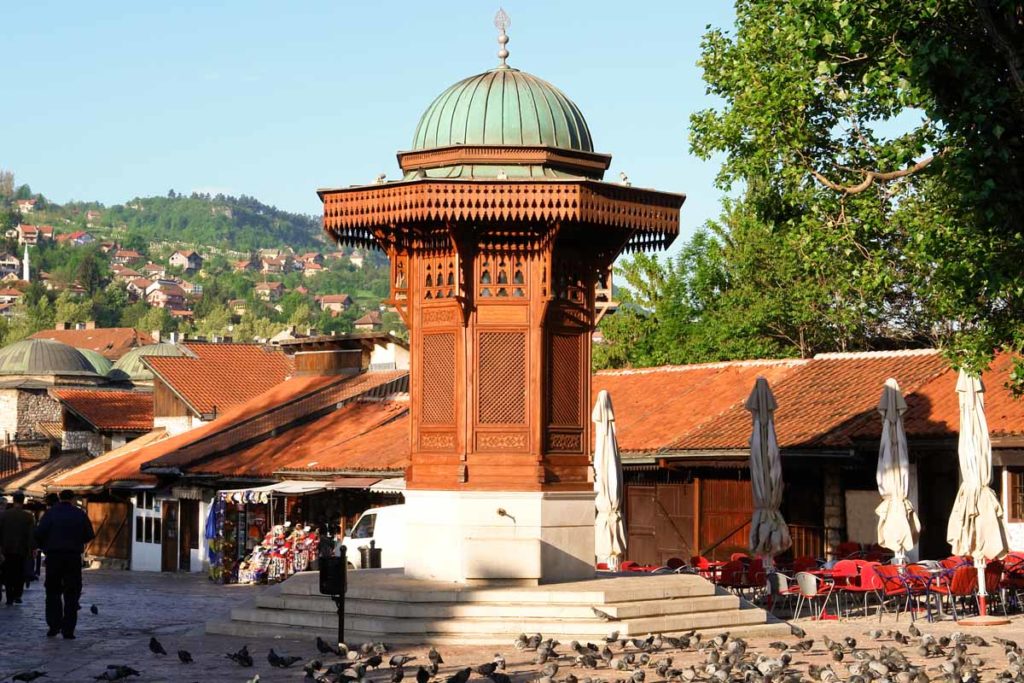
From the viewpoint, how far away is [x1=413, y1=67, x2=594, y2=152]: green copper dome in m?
17.6

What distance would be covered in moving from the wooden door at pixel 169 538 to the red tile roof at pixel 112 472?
0.90 m

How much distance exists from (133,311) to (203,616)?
171m

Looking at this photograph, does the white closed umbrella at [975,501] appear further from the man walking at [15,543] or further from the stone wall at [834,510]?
the man walking at [15,543]

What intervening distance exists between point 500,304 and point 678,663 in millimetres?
5403

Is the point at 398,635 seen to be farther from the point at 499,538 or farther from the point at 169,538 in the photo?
the point at 169,538

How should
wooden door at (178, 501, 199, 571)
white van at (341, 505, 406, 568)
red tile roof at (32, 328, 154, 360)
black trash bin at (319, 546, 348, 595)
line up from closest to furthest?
black trash bin at (319, 546, 348, 595) → white van at (341, 505, 406, 568) → wooden door at (178, 501, 199, 571) → red tile roof at (32, 328, 154, 360)

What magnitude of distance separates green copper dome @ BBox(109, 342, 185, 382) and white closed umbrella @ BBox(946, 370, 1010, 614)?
2482 inches

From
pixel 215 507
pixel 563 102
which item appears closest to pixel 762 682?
pixel 563 102

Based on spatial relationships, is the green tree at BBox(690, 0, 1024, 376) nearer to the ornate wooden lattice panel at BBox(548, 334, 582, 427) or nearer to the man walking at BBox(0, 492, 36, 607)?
the ornate wooden lattice panel at BBox(548, 334, 582, 427)

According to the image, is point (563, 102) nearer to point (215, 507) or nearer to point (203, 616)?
point (203, 616)

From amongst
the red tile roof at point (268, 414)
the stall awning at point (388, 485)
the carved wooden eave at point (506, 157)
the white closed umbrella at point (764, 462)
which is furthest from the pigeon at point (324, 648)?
the red tile roof at point (268, 414)

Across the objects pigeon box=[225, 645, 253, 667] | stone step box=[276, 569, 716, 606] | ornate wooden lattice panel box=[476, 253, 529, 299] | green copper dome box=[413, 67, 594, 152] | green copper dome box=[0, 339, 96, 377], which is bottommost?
pigeon box=[225, 645, 253, 667]

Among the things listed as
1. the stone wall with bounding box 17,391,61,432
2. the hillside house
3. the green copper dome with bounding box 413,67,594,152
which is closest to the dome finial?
the green copper dome with bounding box 413,67,594,152

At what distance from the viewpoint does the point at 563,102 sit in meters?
18.1
